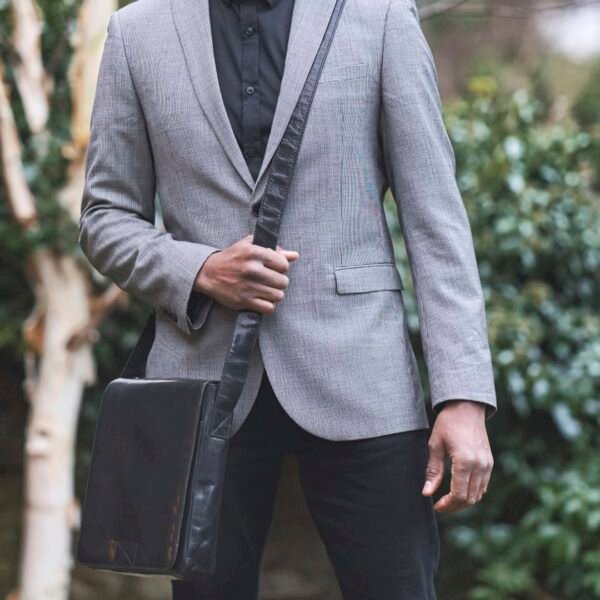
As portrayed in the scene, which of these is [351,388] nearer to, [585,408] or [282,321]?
[282,321]

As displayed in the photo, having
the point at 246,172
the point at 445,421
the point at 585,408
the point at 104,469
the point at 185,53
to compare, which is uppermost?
the point at 185,53

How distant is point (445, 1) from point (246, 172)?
83.7 inches

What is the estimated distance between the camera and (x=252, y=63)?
61.4 inches

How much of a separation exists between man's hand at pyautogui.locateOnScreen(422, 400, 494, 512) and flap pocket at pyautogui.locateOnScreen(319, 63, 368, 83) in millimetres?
508

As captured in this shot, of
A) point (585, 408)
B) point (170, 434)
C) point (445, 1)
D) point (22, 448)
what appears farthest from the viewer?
point (22, 448)

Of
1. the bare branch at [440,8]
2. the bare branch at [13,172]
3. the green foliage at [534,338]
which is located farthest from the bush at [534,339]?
the bare branch at [13,172]

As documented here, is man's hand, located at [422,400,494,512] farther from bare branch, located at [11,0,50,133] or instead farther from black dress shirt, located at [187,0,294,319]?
bare branch, located at [11,0,50,133]

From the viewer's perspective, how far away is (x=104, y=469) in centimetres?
150

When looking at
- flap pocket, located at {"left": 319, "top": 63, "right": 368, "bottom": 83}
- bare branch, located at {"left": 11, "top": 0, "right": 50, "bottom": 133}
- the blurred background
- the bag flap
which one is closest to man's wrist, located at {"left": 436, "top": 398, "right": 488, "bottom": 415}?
the bag flap

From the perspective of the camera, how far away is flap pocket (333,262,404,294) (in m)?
1.52

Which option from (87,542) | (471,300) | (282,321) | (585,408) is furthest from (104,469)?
(585,408)

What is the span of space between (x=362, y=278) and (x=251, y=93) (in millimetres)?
329

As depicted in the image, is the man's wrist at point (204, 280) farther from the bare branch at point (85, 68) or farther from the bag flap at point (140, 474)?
the bare branch at point (85, 68)

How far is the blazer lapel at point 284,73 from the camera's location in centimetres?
151
